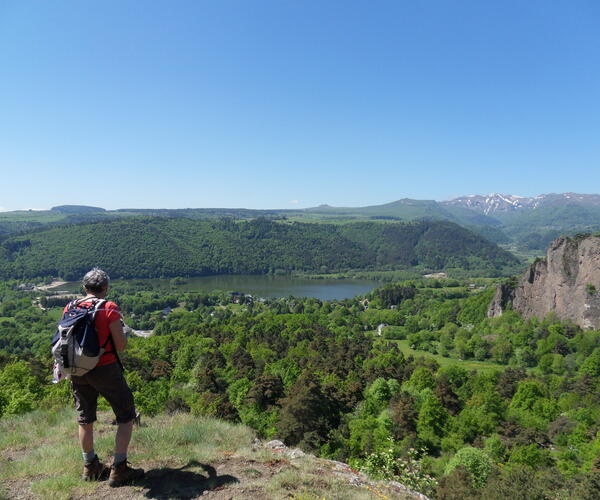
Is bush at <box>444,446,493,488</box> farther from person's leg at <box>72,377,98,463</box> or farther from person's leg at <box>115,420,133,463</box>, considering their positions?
person's leg at <box>72,377,98,463</box>

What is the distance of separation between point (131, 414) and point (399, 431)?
2709 centimetres

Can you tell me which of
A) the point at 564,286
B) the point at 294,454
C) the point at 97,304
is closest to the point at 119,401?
the point at 97,304

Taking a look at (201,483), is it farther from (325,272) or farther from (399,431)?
(325,272)

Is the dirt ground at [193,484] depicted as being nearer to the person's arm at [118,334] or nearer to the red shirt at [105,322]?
the red shirt at [105,322]

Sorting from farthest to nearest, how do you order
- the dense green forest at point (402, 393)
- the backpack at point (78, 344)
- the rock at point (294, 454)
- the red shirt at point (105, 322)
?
1. the dense green forest at point (402, 393)
2. the rock at point (294, 454)
3. the red shirt at point (105, 322)
4. the backpack at point (78, 344)

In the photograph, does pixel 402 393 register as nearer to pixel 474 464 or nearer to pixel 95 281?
pixel 474 464

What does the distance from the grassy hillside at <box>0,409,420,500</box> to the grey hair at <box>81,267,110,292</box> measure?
2.59m

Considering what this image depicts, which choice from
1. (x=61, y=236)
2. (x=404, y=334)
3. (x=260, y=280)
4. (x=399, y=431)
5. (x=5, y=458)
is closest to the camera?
(x=5, y=458)

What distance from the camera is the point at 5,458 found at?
6410 mm

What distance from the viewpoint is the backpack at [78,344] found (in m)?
4.79

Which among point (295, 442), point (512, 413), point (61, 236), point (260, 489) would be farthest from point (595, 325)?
point (61, 236)

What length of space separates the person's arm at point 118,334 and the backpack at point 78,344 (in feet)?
0.64

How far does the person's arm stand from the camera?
4980mm

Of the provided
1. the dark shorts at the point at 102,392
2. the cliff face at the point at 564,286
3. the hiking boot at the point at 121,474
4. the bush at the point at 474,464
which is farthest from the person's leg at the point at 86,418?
the cliff face at the point at 564,286
